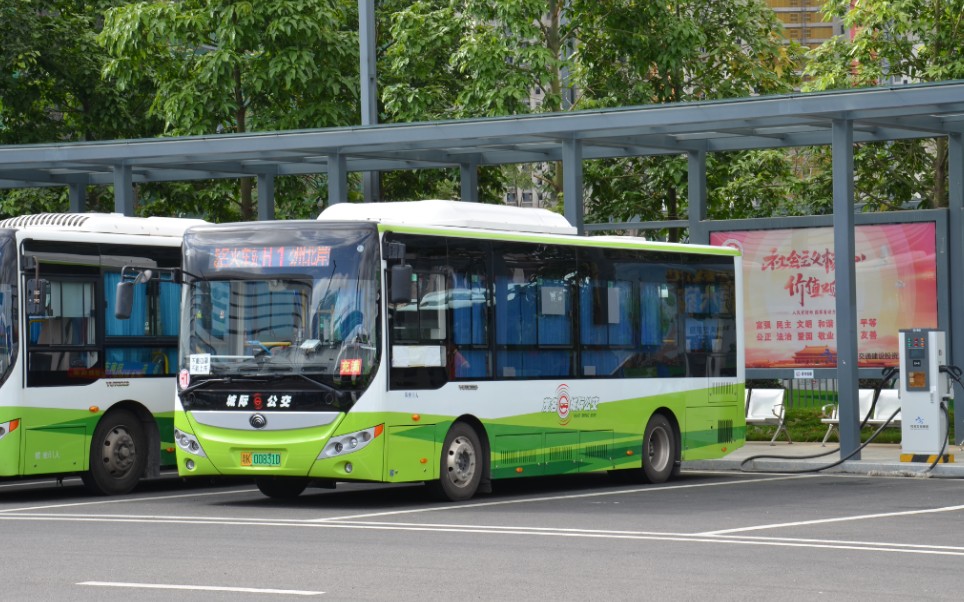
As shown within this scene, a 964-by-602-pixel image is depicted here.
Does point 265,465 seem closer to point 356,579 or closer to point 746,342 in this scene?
point 356,579

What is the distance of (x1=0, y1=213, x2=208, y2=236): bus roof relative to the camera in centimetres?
1922

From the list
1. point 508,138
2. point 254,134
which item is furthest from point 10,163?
point 508,138

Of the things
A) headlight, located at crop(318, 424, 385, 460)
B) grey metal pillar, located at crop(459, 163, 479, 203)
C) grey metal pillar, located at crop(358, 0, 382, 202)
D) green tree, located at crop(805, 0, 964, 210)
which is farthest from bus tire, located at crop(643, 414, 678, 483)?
green tree, located at crop(805, 0, 964, 210)

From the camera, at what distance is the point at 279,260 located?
Result: 16.9 meters

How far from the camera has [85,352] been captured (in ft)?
62.1

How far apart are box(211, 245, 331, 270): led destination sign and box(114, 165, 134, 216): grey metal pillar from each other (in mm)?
9244

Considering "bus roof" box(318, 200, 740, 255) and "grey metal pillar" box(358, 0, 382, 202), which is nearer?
"bus roof" box(318, 200, 740, 255)

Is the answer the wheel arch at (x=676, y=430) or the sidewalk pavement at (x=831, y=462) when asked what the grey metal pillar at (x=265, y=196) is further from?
the wheel arch at (x=676, y=430)

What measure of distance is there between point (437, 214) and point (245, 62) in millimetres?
14144

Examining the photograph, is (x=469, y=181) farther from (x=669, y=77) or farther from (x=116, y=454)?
(x=116, y=454)

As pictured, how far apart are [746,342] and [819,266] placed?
1551 mm

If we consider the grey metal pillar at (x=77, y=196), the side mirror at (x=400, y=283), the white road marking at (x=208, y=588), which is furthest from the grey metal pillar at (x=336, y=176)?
the white road marking at (x=208, y=588)

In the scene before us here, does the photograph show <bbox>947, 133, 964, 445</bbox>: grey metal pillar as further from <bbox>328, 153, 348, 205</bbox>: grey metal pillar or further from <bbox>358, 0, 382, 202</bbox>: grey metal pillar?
<bbox>328, 153, 348, 205</bbox>: grey metal pillar

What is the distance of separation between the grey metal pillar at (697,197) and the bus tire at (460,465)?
29.8 ft
